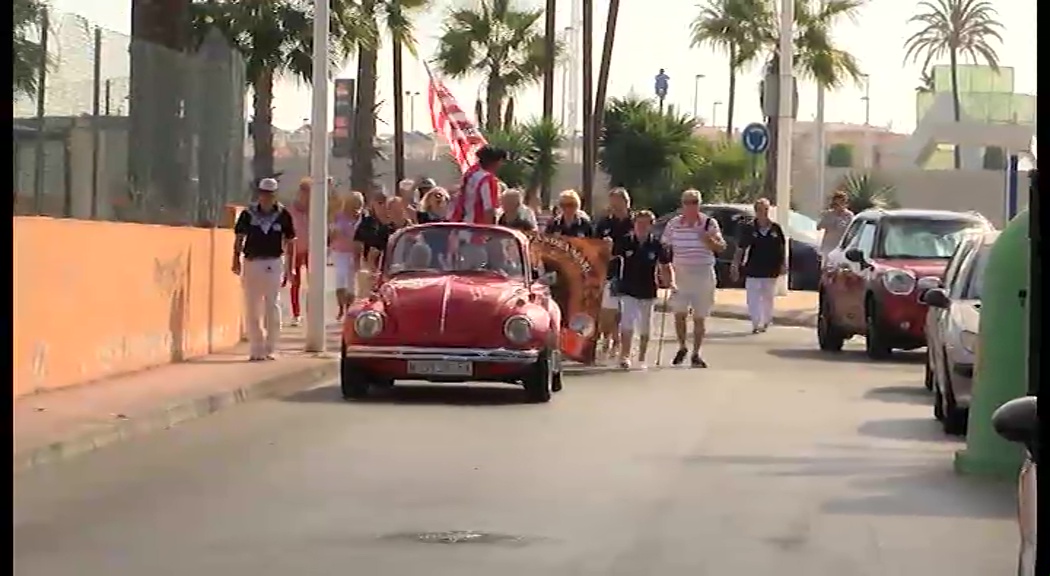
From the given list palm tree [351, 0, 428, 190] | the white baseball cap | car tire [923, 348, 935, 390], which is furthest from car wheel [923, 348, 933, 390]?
palm tree [351, 0, 428, 190]

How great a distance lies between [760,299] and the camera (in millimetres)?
28812

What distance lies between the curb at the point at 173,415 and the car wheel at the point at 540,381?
2091mm

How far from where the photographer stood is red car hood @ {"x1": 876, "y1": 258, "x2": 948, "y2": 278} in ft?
76.6

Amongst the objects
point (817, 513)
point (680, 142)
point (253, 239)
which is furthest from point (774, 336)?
point (680, 142)

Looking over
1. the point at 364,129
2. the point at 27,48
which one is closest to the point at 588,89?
the point at 364,129

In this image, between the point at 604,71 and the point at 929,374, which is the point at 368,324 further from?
the point at 604,71

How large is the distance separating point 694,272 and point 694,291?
0.61ft

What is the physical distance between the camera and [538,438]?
15172 mm

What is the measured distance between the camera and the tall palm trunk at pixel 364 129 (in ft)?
151

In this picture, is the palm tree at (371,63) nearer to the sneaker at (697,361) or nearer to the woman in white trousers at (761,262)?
the woman in white trousers at (761,262)

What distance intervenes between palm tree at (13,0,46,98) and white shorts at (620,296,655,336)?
705 centimetres

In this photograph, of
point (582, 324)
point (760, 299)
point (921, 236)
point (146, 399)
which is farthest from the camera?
point (760, 299)

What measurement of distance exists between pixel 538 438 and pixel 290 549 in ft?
17.1

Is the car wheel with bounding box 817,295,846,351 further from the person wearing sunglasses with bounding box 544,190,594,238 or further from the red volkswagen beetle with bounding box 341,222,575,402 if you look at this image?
the red volkswagen beetle with bounding box 341,222,575,402
